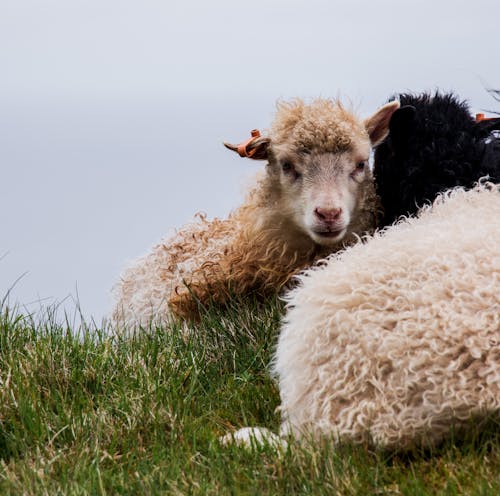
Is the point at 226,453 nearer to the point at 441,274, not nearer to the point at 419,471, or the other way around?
the point at 419,471

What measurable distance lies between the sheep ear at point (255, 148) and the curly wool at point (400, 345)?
1918mm

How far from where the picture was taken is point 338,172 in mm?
5949

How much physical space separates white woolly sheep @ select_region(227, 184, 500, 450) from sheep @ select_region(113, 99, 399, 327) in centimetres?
129

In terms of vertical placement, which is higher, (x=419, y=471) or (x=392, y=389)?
(x=392, y=389)

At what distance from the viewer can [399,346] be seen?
4.17m

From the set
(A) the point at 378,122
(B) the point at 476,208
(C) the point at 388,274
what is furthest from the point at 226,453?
(A) the point at 378,122

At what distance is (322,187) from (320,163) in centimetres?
18

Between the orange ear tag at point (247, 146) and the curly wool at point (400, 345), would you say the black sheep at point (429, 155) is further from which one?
the curly wool at point (400, 345)

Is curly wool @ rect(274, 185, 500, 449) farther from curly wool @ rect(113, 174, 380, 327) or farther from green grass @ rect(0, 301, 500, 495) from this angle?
curly wool @ rect(113, 174, 380, 327)

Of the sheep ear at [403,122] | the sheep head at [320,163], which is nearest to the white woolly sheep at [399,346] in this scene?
the sheep head at [320,163]

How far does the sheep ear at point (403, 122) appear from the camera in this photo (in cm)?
608

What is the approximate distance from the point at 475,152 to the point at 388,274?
1948mm

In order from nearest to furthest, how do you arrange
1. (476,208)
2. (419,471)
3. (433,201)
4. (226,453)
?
(419,471) → (226,453) → (476,208) → (433,201)

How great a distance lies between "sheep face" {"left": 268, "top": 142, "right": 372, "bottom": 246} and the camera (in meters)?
5.77
